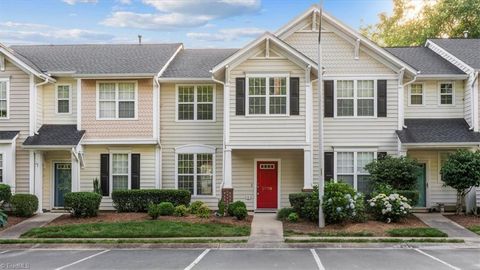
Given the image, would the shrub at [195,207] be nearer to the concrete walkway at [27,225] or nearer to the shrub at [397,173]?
the concrete walkway at [27,225]

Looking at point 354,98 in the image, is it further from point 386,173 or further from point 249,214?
point 249,214

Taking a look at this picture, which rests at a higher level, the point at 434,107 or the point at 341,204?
the point at 434,107

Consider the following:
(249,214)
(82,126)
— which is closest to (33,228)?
(82,126)

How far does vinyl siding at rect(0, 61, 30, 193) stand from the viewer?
71.9 feet

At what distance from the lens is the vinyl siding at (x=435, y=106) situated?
23.0m

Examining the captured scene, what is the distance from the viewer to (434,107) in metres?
23.0

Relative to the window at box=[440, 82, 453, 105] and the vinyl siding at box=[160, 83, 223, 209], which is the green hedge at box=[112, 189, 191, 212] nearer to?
the vinyl siding at box=[160, 83, 223, 209]

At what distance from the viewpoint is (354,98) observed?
73.2ft

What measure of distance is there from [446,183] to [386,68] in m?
5.59

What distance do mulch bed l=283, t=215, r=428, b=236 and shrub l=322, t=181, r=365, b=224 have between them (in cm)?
31

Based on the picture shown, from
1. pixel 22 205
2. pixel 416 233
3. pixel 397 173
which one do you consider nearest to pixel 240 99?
pixel 397 173

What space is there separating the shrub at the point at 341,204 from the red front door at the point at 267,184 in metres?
4.78

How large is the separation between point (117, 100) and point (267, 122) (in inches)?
270

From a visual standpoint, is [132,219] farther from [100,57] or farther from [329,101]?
[329,101]
